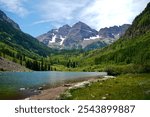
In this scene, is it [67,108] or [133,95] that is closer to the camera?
[67,108]

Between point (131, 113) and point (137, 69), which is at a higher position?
point (137, 69)

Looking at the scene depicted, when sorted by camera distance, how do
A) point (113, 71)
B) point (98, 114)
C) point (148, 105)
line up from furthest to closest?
point (113, 71)
point (148, 105)
point (98, 114)

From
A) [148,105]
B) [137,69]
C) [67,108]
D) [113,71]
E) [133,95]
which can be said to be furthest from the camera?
[113,71]

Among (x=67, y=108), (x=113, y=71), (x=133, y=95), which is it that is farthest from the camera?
(x=113, y=71)

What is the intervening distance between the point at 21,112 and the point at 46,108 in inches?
94.8

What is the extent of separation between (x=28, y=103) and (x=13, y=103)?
1.91m

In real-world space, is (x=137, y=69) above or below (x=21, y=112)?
above

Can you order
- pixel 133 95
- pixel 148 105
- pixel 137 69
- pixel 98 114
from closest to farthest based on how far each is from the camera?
pixel 98 114, pixel 148 105, pixel 133 95, pixel 137 69

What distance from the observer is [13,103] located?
32.7m

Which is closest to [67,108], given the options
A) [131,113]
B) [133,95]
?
[131,113]

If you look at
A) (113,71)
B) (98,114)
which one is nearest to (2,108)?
(98,114)

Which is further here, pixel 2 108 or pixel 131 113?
pixel 2 108

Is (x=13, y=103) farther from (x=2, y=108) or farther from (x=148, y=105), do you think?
(x=148, y=105)

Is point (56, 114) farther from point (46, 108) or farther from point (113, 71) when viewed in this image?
point (113, 71)
